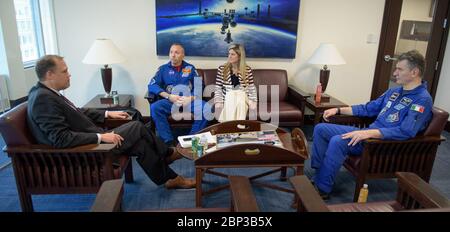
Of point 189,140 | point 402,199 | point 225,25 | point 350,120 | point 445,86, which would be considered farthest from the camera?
point 445,86

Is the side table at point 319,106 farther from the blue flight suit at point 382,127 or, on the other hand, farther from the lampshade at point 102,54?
the lampshade at point 102,54

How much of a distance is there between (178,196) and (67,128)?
0.95m

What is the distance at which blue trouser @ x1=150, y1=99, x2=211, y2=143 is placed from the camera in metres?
3.24

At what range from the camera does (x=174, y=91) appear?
347 centimetres

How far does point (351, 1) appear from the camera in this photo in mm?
3898

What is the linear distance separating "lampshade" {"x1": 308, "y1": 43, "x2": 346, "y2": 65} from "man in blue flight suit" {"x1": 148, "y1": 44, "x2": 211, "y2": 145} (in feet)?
4.44

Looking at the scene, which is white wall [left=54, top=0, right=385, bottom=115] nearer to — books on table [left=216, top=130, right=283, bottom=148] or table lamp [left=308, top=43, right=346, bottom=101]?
table lamp [left=308, top=43, right=346, bottom=101]

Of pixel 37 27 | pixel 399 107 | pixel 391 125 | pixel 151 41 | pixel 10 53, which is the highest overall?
pixel 37 27

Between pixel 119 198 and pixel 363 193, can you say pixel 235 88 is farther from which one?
pixel 119 198

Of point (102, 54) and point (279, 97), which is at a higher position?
point (102, 54)

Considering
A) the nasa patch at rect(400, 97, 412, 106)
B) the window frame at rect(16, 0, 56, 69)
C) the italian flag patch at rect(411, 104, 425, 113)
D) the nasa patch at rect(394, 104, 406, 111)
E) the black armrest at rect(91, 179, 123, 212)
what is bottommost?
the black armrest at rect(91, 179, 123, 212)

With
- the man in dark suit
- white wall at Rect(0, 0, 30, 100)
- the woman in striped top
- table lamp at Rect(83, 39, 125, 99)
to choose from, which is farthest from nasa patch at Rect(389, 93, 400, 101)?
white wall at Rect(0, 0, 30, 100)

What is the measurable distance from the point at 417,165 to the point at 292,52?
2038 mm

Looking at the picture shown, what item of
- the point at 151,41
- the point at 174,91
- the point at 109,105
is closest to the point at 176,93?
the point at 174,91
